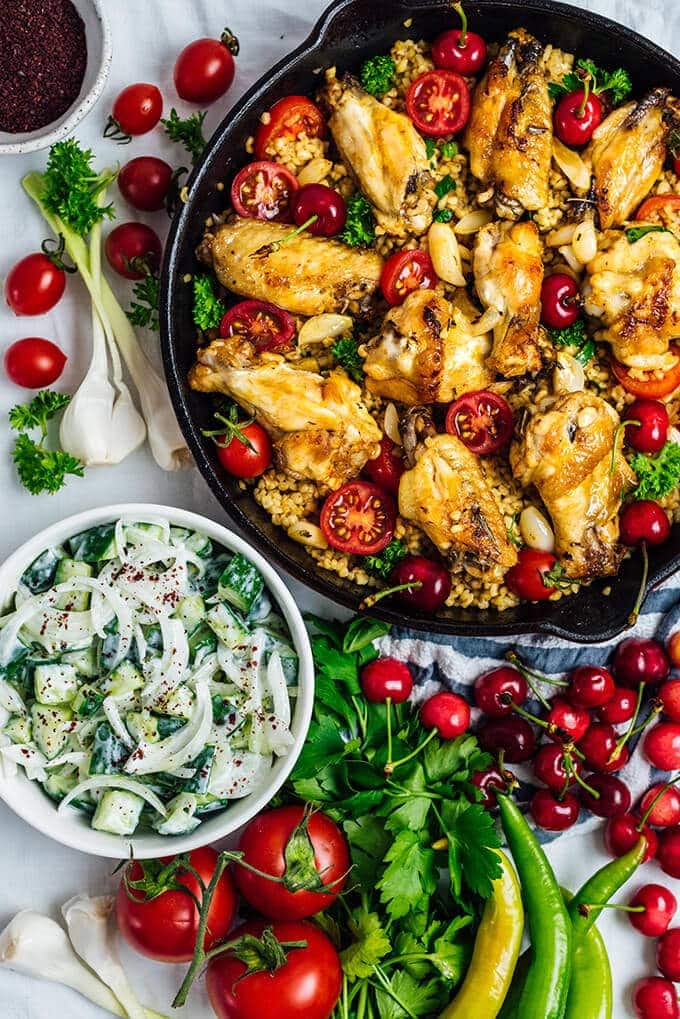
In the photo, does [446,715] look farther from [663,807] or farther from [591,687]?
[663,807]

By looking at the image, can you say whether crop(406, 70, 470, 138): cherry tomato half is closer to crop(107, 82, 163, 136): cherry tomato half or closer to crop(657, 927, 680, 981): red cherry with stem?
crop(107, 82, 163, 136): cherry tomato half

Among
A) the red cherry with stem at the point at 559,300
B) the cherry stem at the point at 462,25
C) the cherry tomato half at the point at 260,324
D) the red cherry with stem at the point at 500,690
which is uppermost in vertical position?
the cherry stem at the point at 462,25

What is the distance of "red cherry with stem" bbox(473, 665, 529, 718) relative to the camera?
381 centimetres

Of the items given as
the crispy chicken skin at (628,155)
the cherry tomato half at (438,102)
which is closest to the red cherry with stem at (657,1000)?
the crispy chicken skin at (628,155)

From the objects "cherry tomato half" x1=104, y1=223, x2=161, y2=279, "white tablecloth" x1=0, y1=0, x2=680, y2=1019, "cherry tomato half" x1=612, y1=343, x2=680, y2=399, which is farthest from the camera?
"white tablecloth" x1=0, y1=0, x2=680, y2=1019

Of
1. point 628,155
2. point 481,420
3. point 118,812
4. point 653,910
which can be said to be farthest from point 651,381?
point 118,812

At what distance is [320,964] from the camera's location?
A: 11.5ft

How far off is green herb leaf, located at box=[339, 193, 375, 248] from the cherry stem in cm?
59

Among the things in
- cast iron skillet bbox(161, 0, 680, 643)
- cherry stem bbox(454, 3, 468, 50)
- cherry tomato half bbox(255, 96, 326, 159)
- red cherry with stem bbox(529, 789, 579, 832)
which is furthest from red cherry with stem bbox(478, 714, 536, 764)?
cherry stem bbox(454, 3, 468, 50)

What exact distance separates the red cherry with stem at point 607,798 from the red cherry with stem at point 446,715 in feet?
1.81

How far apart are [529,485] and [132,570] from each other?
4.59ft

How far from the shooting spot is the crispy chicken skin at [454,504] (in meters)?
3.35

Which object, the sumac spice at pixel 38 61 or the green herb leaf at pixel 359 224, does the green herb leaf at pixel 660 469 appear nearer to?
the green herb leaf at pixel 359 224

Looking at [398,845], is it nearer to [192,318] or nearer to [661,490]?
[661,490]
